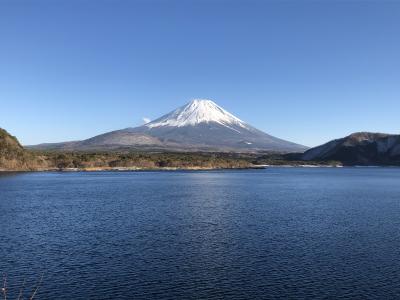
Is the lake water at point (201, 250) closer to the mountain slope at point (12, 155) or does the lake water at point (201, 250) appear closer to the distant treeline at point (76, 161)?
the mountain slope at point (12, 155)

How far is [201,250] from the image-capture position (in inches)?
1387

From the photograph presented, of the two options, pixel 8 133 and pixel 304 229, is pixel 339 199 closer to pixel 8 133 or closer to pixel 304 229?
pixel 304 229

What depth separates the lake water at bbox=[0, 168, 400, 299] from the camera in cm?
2633

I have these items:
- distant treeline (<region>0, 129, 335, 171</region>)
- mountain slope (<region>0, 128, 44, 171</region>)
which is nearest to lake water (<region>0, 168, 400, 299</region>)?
mountain slope (<region>0, 128, 44, 171</region>)

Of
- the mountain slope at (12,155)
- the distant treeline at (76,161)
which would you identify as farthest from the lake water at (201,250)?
the distant treeline at (76,161)

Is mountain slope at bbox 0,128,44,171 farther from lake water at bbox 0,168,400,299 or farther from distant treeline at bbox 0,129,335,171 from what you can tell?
lake water at bbox 0,168,400,299

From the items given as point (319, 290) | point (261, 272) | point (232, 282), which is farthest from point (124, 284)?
point (319, 290)

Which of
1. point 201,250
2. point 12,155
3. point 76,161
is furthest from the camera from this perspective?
point 76,161

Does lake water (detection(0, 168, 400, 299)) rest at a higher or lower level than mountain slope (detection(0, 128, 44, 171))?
lower

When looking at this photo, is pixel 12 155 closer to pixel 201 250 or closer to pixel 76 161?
pixel 76 161

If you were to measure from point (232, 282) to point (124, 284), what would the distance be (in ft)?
21.1

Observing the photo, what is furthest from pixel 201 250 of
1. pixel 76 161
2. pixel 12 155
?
→ pixel 76 161

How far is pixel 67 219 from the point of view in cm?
5012

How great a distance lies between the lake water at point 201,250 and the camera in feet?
86.4
